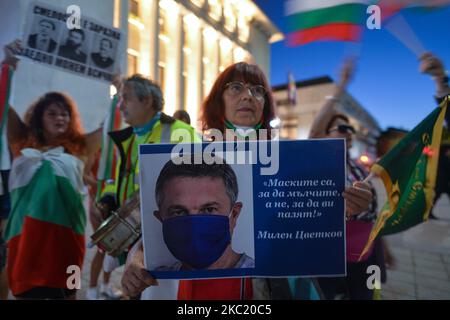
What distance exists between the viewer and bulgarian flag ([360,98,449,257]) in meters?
1.09

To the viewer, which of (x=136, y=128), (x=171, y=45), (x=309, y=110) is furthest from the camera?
(x=309, y=110)

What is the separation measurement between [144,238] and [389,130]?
135 centimetres

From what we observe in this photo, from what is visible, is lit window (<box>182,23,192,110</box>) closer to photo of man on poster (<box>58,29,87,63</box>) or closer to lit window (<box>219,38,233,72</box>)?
lit window (<box>219,38,233,72</box>)

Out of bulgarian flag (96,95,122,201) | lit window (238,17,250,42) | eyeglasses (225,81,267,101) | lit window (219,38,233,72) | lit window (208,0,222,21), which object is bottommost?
bulgarian flag (96,95,122,201)

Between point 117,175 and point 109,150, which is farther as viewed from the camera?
point 109,150

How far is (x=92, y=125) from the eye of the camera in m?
1.72

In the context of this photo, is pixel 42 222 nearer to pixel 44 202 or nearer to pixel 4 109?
pixel 44 202

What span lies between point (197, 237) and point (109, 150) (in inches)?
42.9

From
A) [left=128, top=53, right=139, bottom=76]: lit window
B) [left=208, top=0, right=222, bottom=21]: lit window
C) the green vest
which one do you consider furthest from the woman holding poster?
[left=128, top=53, right=139, bottom=76]: lit window

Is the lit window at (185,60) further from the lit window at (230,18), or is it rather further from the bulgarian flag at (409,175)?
the bulgarian flag at (409,175)

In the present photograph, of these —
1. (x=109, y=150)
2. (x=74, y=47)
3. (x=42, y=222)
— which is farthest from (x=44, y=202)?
(x=74, y=47)

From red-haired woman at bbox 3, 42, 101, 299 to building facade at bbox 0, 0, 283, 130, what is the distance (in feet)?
0.36

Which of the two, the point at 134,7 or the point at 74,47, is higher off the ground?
the point at 134,7

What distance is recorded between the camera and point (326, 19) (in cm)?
123
